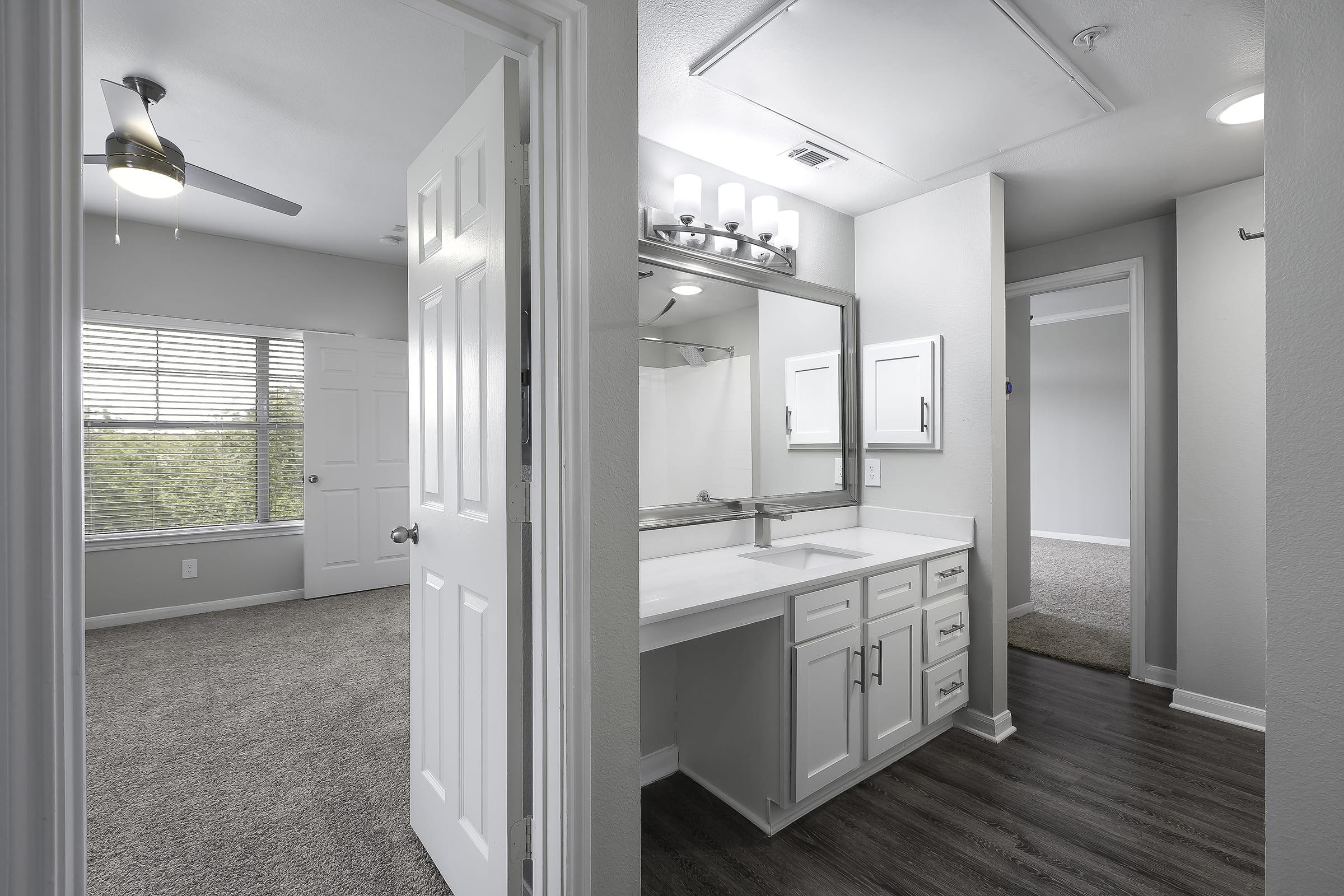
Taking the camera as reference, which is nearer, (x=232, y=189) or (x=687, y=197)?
(x=687, y=197)

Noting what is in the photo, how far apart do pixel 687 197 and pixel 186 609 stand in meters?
4.42

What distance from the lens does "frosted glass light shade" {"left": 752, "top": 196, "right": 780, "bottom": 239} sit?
255 centimetres

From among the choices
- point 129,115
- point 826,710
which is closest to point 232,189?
point 129,115

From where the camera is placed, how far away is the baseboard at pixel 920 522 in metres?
2.67

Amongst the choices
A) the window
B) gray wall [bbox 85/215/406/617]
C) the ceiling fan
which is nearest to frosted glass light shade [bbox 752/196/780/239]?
the ceiling fan

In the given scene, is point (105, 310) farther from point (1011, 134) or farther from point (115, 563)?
point (1011, 134)

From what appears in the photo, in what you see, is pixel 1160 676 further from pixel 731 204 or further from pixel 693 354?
pixel 731 204

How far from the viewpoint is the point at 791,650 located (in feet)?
6.16

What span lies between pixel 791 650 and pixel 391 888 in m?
1.32

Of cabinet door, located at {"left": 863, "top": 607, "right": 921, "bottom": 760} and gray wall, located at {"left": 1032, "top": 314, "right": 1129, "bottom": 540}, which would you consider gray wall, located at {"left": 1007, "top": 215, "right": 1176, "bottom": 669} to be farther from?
gray wall, located at {"left": 1032, "top": 314, "right": 1129, "bottom": 540}

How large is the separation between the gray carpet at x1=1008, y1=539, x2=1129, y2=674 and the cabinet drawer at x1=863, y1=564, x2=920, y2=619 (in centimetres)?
178

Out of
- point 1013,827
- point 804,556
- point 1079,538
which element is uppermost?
point 804,556

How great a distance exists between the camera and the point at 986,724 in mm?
2547

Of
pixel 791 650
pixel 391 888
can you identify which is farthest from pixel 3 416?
pixel 791 650
